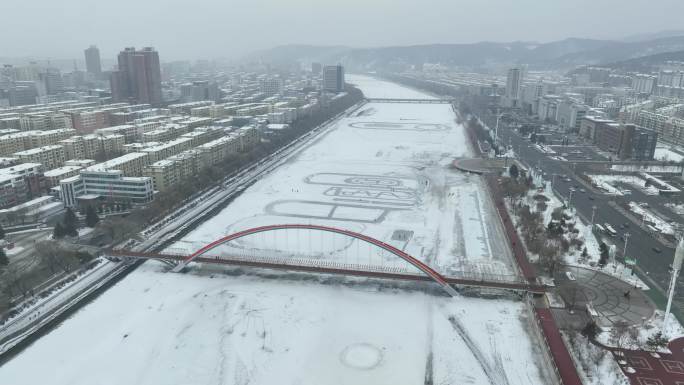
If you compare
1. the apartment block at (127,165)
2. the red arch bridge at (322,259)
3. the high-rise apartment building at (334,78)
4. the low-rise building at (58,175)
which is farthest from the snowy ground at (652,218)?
the high-rise apartment building at (334,78)

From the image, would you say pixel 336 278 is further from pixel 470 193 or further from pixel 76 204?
pixel 76 204

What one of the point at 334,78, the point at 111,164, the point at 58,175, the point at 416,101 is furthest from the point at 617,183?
the point at 334,78

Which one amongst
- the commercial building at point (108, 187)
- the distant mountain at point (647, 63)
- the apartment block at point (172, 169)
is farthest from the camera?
the distant mountain at point (647, 63)

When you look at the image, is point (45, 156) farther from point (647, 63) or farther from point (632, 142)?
point (647, 63)

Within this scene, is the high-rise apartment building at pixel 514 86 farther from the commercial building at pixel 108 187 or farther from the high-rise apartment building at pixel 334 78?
the commercial building at pixel 108 187

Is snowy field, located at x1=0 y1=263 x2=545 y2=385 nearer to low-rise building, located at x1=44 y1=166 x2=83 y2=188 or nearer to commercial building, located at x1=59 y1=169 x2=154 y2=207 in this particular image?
commercial building, located at x1=59 y1=169 x2=154 y2=207
